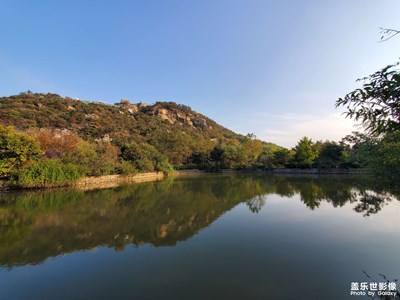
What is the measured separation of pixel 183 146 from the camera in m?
42.4

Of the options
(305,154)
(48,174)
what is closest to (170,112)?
(305,154)

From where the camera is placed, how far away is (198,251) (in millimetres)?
5434

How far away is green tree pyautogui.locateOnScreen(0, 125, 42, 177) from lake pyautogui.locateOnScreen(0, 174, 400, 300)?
5.29m

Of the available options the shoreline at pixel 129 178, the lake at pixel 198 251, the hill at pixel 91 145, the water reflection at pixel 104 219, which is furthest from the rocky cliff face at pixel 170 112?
the lake at pixel 198 251

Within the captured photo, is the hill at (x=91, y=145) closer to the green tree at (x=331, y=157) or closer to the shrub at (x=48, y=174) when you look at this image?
the shrub at (x=48, y=174)

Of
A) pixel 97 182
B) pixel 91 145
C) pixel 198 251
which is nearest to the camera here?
pixel 198 251

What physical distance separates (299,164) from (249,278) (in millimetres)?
30345

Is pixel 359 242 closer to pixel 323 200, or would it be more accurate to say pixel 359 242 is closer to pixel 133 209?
pixel 323 200

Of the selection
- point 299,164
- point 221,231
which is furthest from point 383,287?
point 299,164

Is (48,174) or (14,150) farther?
(48,174)

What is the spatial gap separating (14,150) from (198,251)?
1361 cm

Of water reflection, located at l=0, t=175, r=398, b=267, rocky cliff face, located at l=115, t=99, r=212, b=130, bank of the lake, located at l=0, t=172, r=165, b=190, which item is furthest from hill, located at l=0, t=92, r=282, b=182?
rocky cliff face, located at l=115, t=99, r=212, b=130

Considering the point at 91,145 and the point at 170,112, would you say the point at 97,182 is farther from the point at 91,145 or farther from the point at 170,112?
the point at 170,112

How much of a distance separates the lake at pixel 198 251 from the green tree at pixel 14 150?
17.4 ft
